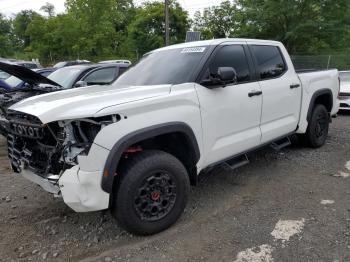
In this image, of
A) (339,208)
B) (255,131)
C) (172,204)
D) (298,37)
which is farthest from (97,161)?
(298,37)

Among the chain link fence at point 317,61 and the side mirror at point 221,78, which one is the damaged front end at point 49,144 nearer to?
the side mirror at point 221,78

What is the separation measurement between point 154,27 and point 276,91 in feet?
125

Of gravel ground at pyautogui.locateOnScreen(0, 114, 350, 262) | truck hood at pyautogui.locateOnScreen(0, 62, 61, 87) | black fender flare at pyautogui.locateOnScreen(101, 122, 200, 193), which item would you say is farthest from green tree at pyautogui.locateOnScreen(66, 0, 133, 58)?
black fender flare at pyautogui.locateOnScreen(101, 122, 200, 193)

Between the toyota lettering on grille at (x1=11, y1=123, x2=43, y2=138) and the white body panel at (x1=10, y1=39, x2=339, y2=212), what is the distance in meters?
0.15

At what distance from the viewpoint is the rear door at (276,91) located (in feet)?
16.0

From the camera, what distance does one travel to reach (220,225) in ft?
12.4

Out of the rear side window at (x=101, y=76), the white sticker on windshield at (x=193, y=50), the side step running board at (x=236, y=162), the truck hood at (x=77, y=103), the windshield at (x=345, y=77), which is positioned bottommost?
the side step running board at (x=236, y=162)

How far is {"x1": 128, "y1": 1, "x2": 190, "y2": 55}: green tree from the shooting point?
40469 mm

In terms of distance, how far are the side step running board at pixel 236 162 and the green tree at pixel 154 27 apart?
36587 mm

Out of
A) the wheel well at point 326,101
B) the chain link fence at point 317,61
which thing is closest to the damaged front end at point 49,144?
the wheel well at point 326,101

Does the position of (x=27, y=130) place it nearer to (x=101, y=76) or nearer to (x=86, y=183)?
(x=86, y=183)

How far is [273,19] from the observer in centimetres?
2594

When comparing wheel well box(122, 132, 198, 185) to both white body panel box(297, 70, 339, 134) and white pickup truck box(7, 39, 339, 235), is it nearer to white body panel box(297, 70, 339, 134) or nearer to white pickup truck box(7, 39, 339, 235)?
white pickup truck box(7, 39, 339, 235)

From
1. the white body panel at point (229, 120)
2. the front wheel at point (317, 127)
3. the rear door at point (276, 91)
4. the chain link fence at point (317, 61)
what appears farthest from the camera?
the chain link fence at point (317, 61)
